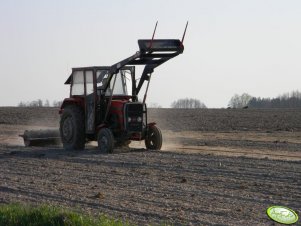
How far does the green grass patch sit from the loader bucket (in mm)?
11041

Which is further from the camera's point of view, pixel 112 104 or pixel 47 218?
pixel 112 104

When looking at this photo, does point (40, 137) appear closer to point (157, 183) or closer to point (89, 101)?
point (89, 101)

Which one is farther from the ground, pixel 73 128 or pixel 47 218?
pixel 73 128

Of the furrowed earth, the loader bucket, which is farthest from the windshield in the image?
the loader bucket

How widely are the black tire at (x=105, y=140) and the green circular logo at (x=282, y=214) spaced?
822cm

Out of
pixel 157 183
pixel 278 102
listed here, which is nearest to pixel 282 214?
pixel 157 183

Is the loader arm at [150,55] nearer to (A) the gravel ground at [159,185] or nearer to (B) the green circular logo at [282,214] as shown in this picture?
(A) the gravel ground at [159,185]

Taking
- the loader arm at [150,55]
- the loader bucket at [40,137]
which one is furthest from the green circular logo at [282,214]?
the loader bucket at [40,137]

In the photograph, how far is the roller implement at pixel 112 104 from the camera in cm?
1669

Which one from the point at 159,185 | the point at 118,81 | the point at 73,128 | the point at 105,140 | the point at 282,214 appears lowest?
the point at 282,214

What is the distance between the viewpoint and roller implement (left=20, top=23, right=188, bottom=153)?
54.7 ft

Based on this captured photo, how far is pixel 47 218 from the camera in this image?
26.1 ft

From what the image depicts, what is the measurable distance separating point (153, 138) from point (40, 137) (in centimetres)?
398

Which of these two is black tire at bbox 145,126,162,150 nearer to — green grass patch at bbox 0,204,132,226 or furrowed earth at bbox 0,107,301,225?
furrowed earth at bbox 0,107,301,225
